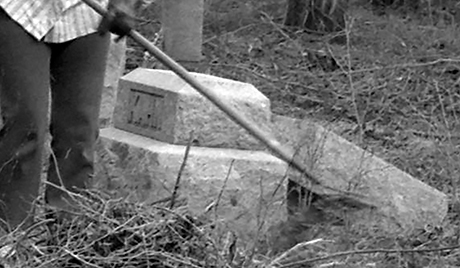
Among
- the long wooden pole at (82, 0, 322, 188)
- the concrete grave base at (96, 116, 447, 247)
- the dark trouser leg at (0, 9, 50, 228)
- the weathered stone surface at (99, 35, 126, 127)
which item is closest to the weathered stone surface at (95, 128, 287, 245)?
the concrete grave base at (96, 116, 447, 247)

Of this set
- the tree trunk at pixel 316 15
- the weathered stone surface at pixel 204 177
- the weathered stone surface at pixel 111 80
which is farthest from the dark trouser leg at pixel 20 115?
the tree trunk at pixel 316 15

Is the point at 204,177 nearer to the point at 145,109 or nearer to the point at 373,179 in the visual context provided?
the point at 145,109

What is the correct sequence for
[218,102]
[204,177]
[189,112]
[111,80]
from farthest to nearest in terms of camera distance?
[111,80], [189,112], [204,177], [218,102]

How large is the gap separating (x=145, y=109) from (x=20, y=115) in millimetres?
1326

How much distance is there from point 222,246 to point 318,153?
1.71m

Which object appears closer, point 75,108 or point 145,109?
point 75,108

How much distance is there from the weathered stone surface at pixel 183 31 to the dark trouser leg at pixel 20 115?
3.78m

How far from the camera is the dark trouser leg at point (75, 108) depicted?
16.0 feet

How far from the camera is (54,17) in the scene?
4.82 m

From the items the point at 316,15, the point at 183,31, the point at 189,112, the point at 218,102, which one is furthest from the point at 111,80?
the point at 316,15

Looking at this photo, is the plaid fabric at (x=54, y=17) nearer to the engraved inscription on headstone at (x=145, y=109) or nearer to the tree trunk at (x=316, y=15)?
the engraved inscription on headstone at (x=145, y=109)

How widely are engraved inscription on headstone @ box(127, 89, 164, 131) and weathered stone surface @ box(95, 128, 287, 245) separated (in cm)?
9

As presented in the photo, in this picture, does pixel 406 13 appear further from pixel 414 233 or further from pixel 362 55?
pixel 414 233

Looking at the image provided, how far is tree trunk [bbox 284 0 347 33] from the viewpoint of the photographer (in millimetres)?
Result: 12133
